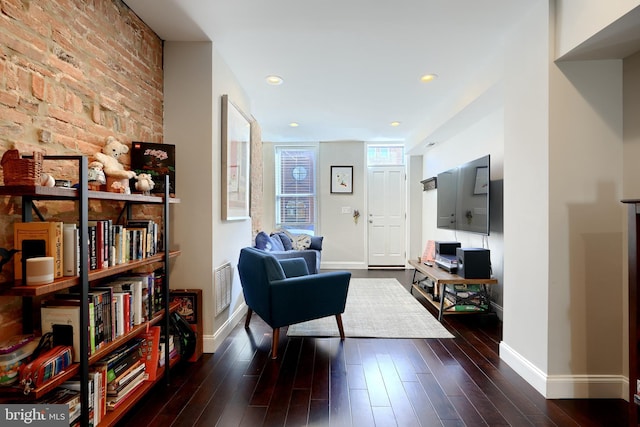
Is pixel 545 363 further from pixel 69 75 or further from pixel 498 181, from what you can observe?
pixel 69 75

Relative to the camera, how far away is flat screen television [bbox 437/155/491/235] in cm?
314

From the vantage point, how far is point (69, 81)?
1.62 metres

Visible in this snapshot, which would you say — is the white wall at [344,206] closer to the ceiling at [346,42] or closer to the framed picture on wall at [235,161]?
the ceiling at [346,42]

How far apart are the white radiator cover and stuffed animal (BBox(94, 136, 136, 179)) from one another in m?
1.07

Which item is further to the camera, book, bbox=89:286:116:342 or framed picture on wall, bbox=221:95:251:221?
framed picture on wall, bbox=221:95:251:221

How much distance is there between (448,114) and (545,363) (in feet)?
8.86

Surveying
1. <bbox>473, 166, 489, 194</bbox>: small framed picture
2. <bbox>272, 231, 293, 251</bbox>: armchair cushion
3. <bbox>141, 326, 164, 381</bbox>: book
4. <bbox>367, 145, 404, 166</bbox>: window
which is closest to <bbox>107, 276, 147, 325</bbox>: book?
<bbox>141, 326, 164, 381</bbox>: book

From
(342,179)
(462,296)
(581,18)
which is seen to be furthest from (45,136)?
(342,179)

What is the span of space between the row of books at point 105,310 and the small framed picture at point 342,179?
4289 millimetres

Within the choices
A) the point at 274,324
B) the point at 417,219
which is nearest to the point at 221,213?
the point at 274,324

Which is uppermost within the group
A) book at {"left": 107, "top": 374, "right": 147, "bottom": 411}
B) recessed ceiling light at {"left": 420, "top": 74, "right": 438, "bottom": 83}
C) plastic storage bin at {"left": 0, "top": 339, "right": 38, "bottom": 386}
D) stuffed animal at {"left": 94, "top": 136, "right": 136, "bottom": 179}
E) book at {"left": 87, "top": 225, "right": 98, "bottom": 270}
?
recessed ceiling light at {"left": 420, "top": 74, "right": 438, "bottom": 83}

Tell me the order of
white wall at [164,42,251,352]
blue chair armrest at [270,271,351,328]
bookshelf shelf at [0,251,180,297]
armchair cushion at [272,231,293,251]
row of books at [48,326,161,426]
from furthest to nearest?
armchair cushion at [272,231,293,251] < white wall at [164,42,251,352] < blue chair armrest at [270,271,351,328] < row of books at [48,326,161,426] < bookshelf shelf at [0,251,180,297]

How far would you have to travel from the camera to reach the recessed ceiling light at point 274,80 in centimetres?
304

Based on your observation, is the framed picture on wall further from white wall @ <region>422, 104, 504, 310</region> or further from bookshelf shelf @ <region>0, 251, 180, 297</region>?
white wall @ <region>422, 104, 504, 310</region>
